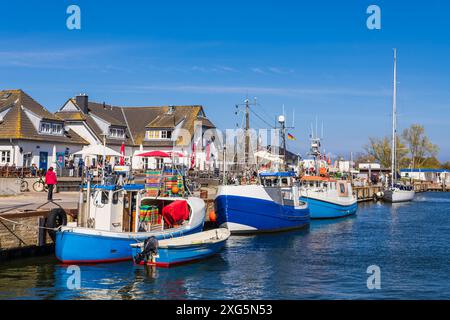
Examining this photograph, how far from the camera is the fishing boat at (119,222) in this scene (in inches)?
878

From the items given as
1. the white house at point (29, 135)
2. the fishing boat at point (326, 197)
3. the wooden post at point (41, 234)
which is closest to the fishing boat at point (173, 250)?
the wooden post at point (41, 234)

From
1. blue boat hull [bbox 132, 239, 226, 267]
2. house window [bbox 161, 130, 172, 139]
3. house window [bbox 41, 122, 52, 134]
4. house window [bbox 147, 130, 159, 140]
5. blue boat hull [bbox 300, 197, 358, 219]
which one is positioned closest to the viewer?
blue boat hull [bbox 132, 239, 226, 267]

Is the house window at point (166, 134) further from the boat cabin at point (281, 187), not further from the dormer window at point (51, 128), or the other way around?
the boat cabin at point (281, 187)

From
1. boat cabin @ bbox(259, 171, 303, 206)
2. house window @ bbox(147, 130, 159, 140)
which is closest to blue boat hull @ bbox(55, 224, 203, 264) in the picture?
boat cabin @ bbox(259, 171, 303, 206)

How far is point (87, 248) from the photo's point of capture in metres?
22.4

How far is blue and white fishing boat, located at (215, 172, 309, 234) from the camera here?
109ft

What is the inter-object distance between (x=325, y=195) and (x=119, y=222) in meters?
27.4

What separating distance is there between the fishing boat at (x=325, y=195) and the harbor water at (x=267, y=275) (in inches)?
544

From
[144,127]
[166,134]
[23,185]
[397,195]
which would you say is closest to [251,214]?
[23,185]

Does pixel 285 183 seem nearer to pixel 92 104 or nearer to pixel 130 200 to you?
pixel 130 200

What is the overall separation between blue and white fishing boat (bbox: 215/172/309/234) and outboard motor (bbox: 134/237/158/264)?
1121cm

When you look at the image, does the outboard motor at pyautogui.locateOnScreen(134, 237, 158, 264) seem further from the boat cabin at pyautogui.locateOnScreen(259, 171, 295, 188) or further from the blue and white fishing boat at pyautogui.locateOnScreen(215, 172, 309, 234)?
the boat cabin at pyautogui.locateOnScreen(259, 171, 295, 188)

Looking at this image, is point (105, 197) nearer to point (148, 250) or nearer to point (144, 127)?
point (148, 250)

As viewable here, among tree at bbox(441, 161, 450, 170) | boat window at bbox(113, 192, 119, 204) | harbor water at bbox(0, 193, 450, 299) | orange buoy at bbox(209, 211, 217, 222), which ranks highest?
tree at bbox(441, 161, 450, 170)
